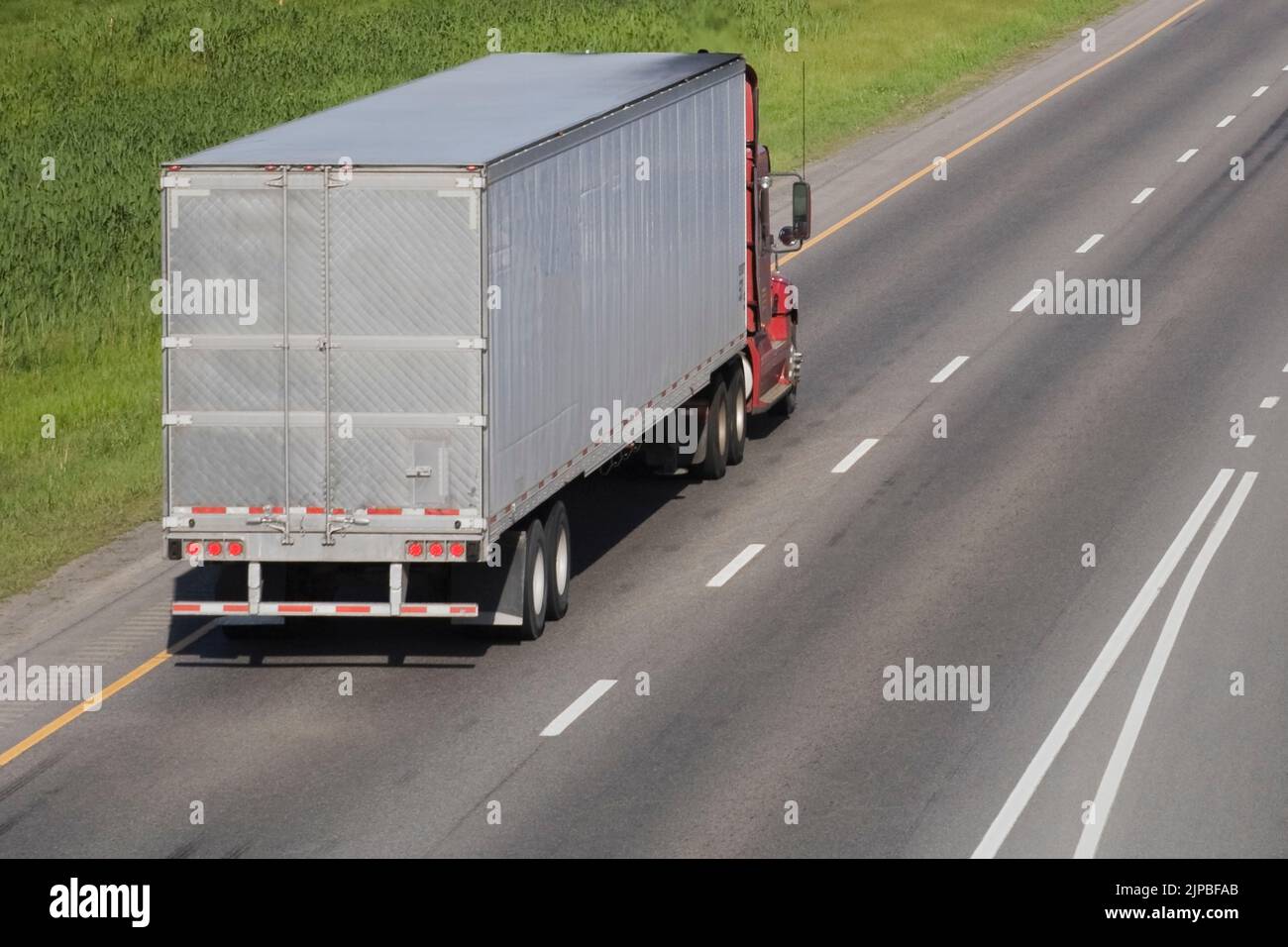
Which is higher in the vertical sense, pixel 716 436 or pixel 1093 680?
pixel 716 436

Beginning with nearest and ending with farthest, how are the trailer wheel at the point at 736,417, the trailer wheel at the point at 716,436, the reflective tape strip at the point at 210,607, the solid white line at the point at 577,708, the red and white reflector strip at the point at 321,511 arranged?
the solid white line at the point at 577,708
the red and white reflector strip at the point at 321,511
the reflective tape strip at the point at 210,607
the trailer wheel at the point at 716,436
the trailer wheel at the point at 736,417

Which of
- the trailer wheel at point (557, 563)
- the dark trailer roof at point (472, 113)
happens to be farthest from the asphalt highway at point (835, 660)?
the dark trailer roof at point (472, 113)

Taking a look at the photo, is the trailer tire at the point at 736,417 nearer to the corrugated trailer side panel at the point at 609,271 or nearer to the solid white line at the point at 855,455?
the corrugated trailer side panel at the point at 609,271

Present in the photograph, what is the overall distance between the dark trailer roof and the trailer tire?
335 centimetres

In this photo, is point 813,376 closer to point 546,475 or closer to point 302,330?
point 546,475

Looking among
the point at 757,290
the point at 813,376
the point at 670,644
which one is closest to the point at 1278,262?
the point at 813,376

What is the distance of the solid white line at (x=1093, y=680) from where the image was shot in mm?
14656

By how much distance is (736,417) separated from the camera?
25.1 m

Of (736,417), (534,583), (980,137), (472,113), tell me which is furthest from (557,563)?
(980,137)

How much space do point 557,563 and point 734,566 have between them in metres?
2.18

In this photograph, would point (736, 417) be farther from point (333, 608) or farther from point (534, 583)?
point (333, 608)

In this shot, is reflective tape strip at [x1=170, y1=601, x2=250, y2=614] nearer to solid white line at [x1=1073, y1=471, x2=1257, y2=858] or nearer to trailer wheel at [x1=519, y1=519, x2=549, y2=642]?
trailer wheel at [x1=519, y1=519, x2=549, y2=642]

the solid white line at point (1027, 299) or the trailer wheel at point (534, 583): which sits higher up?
the solid white line at point (1027, 299)

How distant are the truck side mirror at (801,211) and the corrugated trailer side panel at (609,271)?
4.36ft
